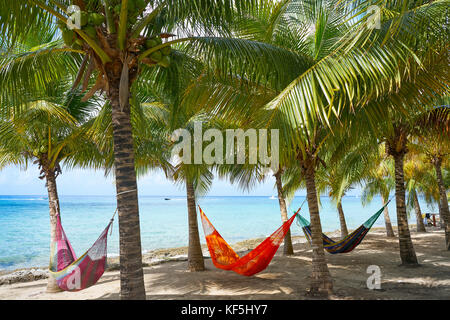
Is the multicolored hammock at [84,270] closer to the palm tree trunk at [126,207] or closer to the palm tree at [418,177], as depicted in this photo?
the palm tree trunk at [126,207]

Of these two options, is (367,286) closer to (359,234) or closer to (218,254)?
(359,234)

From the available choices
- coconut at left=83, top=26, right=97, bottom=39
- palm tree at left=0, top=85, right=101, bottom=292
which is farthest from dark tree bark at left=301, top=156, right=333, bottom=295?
palm tree at left=0, top=85, right=101, bottom=292

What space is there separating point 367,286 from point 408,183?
7.35 m

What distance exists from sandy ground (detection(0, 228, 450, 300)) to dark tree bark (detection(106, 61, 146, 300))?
65.9 inches

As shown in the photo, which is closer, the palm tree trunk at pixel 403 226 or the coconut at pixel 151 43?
the coconut at pixel 151 43

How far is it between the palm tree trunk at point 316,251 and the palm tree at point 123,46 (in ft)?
5.23

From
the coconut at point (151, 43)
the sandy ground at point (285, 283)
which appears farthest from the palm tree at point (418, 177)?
the coconut at point (151, 43)

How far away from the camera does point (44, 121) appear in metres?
4.31

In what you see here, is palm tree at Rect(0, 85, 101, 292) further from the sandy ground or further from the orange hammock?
the orange hammock

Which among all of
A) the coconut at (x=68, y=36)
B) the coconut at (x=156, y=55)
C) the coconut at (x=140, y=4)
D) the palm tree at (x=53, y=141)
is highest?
the coconut at (x=140, y=4)

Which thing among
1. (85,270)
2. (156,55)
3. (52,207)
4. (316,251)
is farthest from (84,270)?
(316,251)

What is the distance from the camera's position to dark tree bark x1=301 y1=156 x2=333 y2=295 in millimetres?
3723

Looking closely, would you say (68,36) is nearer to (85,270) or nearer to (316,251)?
(85,270)

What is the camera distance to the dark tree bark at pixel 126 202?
2363 millimetres
